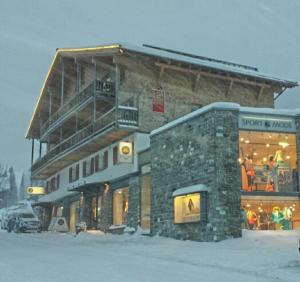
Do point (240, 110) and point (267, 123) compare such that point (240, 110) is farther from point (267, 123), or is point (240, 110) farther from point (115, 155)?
point (115, 155)

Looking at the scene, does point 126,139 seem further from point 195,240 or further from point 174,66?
point 195,240

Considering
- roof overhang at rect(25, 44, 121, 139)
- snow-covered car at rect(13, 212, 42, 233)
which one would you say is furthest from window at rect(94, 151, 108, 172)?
roof overhang at rect(25, 44, 121, 139)

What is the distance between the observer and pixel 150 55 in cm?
3244

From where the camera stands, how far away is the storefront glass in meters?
24.1

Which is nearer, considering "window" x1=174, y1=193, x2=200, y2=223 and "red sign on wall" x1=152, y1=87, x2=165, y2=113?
"window" x1=174, y1=193, x2=200, y2=223

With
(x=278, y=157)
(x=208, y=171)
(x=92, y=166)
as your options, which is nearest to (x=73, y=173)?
(x=92, y=166)

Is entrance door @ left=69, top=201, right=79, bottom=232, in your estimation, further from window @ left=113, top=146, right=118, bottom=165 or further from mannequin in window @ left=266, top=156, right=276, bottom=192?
mannequin in window @ left=266, top=156, right=276, bottom=192

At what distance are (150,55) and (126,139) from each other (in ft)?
17.9

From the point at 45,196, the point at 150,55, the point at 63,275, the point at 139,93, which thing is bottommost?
the point at 63,275

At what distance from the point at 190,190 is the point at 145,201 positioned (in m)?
7.54

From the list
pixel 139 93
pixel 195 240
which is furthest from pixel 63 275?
pixel 139 93

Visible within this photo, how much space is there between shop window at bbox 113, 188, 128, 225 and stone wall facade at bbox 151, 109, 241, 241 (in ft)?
22.3

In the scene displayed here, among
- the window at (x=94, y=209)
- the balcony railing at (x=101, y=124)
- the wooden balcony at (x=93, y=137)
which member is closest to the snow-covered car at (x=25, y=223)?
the window at (x=94, y=209)

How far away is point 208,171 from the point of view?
2303 centimetres
